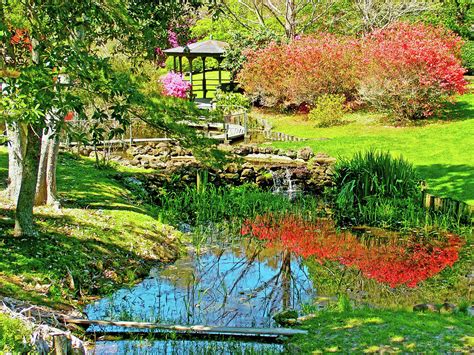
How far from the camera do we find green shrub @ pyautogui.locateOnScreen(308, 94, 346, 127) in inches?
947

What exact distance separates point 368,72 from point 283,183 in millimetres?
7717

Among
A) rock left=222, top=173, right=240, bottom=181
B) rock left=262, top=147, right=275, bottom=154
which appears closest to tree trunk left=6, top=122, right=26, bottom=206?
rock left=222, top=173, right=240, bottom=181

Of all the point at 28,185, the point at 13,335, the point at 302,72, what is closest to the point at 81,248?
the point at 28,185

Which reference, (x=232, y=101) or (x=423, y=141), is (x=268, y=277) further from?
(x=232, y=101)

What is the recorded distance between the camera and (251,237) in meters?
12.1

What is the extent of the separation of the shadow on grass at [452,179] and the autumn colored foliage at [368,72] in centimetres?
609

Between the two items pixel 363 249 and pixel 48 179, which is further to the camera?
pixel 363 249

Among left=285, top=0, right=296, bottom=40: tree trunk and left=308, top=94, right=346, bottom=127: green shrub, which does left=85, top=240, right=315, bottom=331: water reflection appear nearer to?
left=308, top=94, right=346, bottom=127: green shrub

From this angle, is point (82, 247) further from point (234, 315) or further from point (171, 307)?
point (234, 315)

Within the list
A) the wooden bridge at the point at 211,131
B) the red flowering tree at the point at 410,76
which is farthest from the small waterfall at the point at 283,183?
the red flowering tree at the point at 410,76

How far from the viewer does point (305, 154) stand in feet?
61.1

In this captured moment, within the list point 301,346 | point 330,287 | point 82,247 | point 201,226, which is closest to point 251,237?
point 201,226

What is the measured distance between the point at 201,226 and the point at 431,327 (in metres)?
6.20

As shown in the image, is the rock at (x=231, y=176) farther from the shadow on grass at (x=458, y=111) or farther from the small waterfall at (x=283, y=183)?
the shadow on grass at (x=458, y=111)
